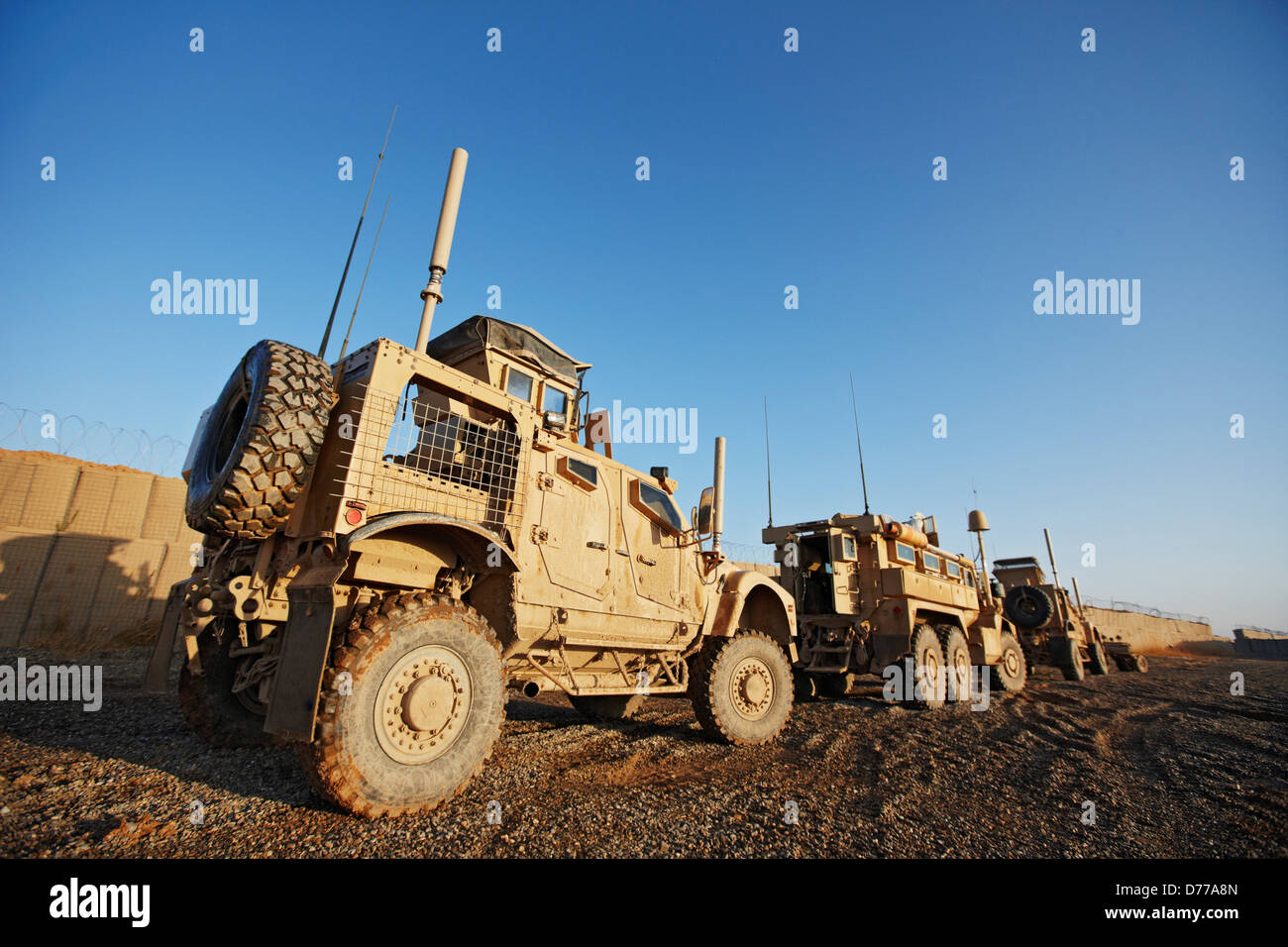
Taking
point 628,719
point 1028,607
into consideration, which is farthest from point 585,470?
point 1028,607

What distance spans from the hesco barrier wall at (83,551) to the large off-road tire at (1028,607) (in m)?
20.7

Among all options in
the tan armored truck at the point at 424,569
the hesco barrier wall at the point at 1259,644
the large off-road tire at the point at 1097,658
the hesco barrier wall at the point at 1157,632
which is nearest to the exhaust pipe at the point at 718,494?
the tan armored truck at the point at 424,569

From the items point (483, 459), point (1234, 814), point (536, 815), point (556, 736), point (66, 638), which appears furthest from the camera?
point (66, 638)

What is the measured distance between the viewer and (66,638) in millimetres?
9297

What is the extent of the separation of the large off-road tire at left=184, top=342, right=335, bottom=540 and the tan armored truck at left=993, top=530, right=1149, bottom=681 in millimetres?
18955

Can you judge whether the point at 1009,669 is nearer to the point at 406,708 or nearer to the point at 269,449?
the point at 406,708

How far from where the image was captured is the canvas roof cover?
526 centimetres

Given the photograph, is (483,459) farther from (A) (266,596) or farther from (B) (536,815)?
(B) (536,815)

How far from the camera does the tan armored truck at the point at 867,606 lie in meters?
9.80

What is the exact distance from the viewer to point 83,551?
9930 mm

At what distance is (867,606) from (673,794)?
7.15 metres
